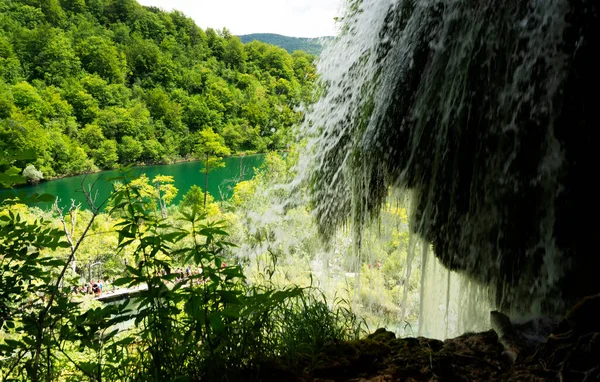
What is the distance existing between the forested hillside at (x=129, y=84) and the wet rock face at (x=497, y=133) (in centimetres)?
4303

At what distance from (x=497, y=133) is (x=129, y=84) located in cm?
Answer: 9378

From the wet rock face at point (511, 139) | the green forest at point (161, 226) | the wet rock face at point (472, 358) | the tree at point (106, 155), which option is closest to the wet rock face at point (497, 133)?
the wet rock face at point (511, 139)

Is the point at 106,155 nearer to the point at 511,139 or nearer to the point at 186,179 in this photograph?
the point at 186,179

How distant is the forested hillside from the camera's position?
189 ft

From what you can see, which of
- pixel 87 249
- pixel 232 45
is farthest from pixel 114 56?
pixel 87 249

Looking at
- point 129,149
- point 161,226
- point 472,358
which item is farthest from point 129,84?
point 472,358

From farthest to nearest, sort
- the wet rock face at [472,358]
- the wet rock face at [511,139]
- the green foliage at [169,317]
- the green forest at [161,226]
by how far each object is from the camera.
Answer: the wet rock face at [511,139] < the green forest at [161,226] < the green foliage at [169,317] < the wet rock face at [472,358]

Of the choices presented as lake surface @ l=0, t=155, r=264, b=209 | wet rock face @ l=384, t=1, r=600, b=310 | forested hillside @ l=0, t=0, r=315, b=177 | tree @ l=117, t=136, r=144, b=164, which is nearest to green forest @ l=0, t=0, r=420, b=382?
tree @ l=117, t=136, r=144, b=164

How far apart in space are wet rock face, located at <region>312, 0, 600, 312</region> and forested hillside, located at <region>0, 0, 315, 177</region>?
4303 cm

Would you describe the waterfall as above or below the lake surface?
above

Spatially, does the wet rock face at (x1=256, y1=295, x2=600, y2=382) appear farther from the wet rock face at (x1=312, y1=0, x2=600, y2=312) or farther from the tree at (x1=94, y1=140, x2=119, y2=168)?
the tree at (x1=94, y1=140, x2=119, y2=168)

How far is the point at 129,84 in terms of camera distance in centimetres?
8606

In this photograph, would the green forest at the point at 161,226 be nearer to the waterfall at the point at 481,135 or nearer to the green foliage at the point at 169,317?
the green foliage at the point at 169,317

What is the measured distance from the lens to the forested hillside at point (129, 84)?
57.8 metres
